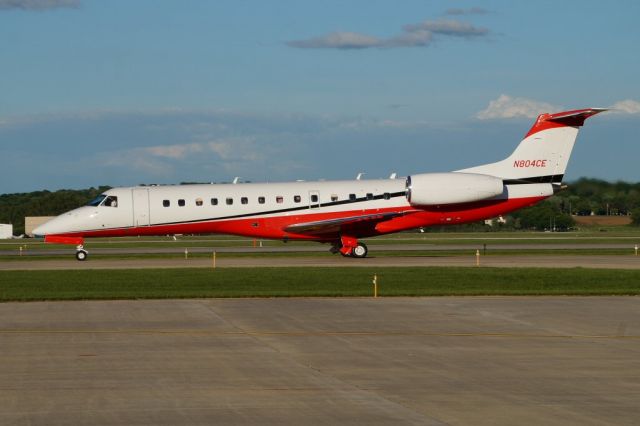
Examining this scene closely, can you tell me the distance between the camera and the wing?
142ft

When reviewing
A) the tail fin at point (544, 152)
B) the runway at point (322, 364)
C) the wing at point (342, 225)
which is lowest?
the runway at point (322, 364)

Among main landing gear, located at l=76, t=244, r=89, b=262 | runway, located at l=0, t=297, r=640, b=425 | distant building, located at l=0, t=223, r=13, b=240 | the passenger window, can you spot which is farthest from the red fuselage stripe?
distant building, located at l=0, t=223, r=13, b=240

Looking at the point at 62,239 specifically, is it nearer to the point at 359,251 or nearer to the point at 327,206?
the point at 327,206

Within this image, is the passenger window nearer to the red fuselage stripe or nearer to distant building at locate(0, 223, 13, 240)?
the red fuselage stripe

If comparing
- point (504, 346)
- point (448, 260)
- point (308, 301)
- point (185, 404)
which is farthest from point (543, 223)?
point (185, 404)

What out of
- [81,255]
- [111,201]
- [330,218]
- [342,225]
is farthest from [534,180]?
[81,255]

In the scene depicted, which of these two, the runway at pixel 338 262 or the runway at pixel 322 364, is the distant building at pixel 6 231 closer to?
the runway at pixel 338 262

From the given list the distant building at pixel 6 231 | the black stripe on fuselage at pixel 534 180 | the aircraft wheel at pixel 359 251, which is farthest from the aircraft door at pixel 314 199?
the distant building at pixel 6 231

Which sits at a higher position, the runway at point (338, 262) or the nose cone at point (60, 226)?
the nose cone at point (60, 226)

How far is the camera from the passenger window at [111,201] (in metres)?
→ 44.7

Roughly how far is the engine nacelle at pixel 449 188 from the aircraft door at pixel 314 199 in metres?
4.29

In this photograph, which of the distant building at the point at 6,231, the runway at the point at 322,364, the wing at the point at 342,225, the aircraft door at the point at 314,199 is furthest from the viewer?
the distant building at the point at 6,231

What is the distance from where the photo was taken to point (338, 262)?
41.8m

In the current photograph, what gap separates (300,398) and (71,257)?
1512 inches
